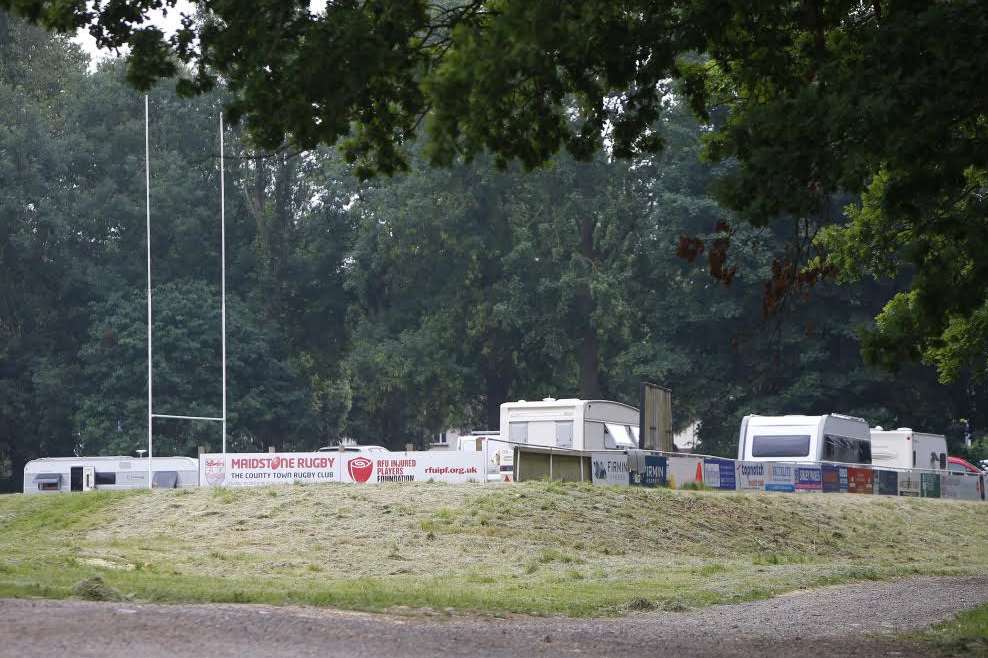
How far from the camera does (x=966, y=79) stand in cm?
1204

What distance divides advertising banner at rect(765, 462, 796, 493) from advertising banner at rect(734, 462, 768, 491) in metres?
0.20

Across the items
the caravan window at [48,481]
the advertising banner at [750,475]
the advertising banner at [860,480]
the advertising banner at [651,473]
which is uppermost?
the advertising banner at [651,473]

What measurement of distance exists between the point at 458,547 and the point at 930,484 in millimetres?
26436

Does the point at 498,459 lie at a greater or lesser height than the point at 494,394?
lesser

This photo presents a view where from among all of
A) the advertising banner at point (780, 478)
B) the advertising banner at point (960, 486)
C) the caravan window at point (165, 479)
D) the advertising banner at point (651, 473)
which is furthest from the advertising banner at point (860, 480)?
the caravan window at point (165, 479)

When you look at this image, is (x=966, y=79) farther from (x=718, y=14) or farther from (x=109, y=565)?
(x=109, y=565)

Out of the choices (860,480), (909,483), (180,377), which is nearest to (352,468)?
(860,480)

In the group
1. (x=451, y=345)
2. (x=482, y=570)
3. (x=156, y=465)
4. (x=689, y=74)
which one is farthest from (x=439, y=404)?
(x=689, y=74)

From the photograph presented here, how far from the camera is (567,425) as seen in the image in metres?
44.3

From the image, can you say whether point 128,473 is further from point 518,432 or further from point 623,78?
point 623,78

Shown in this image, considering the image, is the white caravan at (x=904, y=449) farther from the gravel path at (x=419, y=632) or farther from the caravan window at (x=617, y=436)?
the gravel path at (x=419, y=632)

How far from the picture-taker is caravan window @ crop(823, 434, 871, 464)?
157 feet

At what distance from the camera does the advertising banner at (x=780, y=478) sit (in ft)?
130

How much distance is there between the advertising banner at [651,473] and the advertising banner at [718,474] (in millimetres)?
2323
